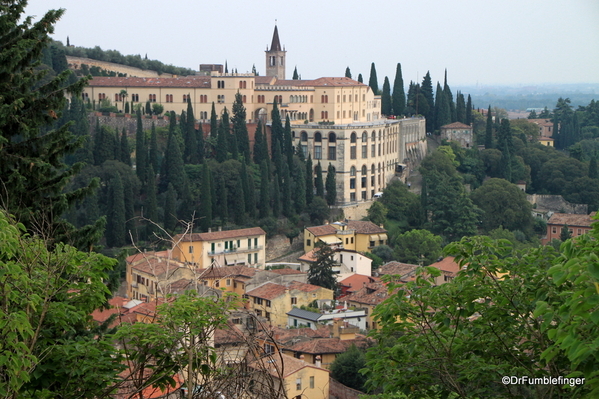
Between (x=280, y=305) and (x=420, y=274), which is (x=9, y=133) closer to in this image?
(x=420, y=274)

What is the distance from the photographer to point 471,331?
8727mm

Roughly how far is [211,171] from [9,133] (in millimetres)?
33399

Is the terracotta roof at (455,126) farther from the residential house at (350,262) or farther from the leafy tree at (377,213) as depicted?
the residential house at (350,262)

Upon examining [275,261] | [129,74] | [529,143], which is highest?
[129,74]

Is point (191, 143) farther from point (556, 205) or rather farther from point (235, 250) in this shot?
point (556, 205)

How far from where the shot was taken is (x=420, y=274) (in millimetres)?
9336

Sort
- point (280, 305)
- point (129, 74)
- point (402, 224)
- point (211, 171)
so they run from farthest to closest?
point (129, 74) → point (402, 224) → point (211, 171) → point (280, 305)

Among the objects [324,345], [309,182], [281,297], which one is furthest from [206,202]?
[324,345]

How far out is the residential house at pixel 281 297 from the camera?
3438cm

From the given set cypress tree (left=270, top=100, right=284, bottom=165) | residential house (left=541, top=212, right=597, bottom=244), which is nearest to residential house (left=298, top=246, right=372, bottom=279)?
cypress tree (left=270, top=100, right=284, bottom=165)

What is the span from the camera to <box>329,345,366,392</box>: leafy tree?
2634cm

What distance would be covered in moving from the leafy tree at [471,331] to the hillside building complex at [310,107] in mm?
47064

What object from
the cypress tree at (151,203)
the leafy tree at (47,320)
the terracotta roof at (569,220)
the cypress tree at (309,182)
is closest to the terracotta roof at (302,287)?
the cypress tree at (151,203)

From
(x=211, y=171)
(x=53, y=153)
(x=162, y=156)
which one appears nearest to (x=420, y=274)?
(x=53, y=153)
